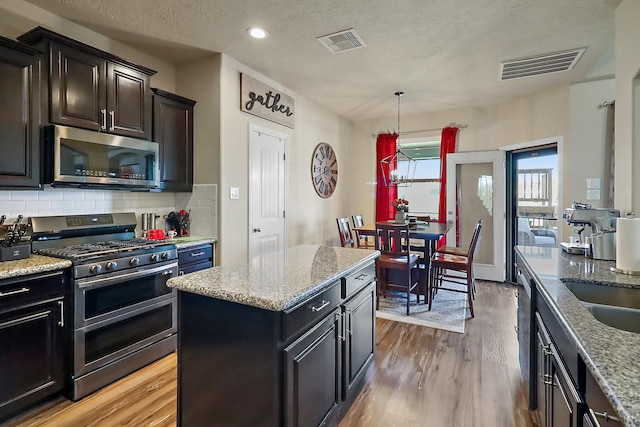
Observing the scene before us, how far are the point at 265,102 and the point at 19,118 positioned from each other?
7.59ft

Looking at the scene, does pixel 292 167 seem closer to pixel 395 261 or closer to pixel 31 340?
pixel 395 261

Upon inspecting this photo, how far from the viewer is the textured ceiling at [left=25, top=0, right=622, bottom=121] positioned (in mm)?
2469

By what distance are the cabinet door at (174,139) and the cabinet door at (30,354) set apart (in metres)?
1.48

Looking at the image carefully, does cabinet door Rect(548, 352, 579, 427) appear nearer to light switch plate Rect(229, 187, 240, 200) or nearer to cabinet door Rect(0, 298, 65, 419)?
cabinet door Rect(0, 298, 65, 419)

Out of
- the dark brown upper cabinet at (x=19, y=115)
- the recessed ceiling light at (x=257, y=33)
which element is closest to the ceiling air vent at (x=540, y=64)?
the recessed ceiling light at (x=257, y=33)

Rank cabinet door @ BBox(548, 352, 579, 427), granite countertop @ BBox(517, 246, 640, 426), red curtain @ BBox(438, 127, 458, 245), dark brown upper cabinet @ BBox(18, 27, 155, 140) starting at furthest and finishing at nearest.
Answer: red curtain @ BBox(438, 127, 458, 245) → dark brown upper cabinet @ BBox(18, 27, 155, 140) → cabinet door @ BBox(548, 352, 579, 427) → granite countertop @ BBox(517, 246, 640, 426)

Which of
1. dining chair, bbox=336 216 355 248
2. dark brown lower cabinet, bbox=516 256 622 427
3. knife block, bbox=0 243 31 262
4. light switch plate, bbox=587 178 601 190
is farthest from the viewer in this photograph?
dining chair, bbox=336 216 355 248

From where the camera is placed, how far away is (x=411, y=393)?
2.21 m

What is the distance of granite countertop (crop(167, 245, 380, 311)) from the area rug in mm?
1545

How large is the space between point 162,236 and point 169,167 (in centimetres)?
69

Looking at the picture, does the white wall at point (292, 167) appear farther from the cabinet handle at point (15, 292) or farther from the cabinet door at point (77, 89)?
the cabinet handle at point (15, 292)

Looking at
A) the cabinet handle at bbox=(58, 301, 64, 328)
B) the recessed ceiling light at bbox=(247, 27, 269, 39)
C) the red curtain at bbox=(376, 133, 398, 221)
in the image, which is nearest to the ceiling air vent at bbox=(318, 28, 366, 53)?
the recessed ceiling light at bbox=(247, 27, 269, 39)

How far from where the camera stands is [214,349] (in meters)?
1.47

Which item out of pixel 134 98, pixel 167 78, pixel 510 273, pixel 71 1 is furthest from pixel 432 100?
pixel 71 1
